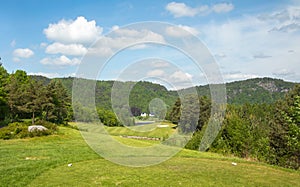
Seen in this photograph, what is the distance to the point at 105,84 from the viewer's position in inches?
504

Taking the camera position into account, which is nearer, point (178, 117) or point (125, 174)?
point (125, 174)

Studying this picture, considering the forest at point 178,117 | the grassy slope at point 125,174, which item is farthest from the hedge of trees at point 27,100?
the grassy slope at point 125,174

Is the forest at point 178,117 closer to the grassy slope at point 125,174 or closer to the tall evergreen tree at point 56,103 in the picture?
the tall evergreen tree at point 56,103

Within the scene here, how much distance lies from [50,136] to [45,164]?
1487 centimetres

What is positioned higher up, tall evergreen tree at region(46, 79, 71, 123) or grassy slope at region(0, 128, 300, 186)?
tall evergreen tree at region(46, 79, 71, 123)

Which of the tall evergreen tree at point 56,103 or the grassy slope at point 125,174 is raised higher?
the tall evergreen tree at point 56,103

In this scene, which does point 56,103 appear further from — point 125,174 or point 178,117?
point 125,174

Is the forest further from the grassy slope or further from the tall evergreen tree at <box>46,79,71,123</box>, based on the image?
the grassy slope

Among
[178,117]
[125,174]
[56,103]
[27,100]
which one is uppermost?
[27,100]

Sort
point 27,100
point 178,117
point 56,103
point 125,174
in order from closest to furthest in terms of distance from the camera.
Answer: point 125,174, point 178,117, point 27,100, point 56,103

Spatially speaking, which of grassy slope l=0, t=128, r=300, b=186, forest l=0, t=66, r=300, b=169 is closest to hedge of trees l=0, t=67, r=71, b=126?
forest l=0, t=66, r=300, b=169

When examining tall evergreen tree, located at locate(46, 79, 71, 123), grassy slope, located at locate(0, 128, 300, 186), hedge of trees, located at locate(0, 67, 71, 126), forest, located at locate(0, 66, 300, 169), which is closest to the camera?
grassy slope, located at locate(0, 128, 300, 186)

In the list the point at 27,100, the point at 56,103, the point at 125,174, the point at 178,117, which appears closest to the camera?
the point at 125,174

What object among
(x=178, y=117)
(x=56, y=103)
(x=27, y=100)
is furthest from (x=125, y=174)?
(x=56, y=103)
